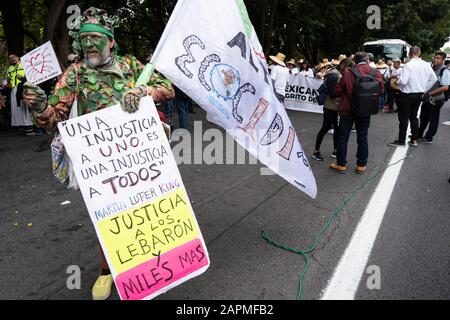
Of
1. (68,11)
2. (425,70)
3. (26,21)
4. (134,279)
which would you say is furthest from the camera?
(26,21)

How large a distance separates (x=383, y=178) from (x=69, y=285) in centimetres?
457

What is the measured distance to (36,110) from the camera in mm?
2326

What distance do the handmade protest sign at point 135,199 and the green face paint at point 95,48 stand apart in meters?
0.48

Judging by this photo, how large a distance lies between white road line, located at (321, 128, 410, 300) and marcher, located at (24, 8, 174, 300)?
202cm

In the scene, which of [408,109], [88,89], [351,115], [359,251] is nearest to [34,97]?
[88,89]

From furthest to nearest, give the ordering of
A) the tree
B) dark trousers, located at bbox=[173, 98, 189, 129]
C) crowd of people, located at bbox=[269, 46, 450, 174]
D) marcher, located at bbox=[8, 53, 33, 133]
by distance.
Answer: the tree
marcher, located at bbox=[8, 53, 33, 133]
dark trousers, located at bbox=[173, 98, 189, 129]
crowd of people, located at bbox=[269, 46, 450, 174]

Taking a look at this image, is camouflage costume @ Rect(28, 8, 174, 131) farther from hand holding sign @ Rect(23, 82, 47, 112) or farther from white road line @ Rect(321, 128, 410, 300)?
white road line @ Rect(321, 128, 410, 300)

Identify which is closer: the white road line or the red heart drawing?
the white road line

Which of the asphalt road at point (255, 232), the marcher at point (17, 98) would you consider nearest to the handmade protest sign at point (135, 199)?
the asphalt road at point (255, 232)

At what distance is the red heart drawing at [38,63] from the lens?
17.9ft

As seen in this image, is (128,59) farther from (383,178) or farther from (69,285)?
(383,178)

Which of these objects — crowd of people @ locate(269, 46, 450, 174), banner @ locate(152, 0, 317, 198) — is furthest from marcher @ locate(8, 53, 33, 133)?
banner @ locate(152, 0, 317, 198)

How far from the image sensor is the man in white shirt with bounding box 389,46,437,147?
22.9 feet
